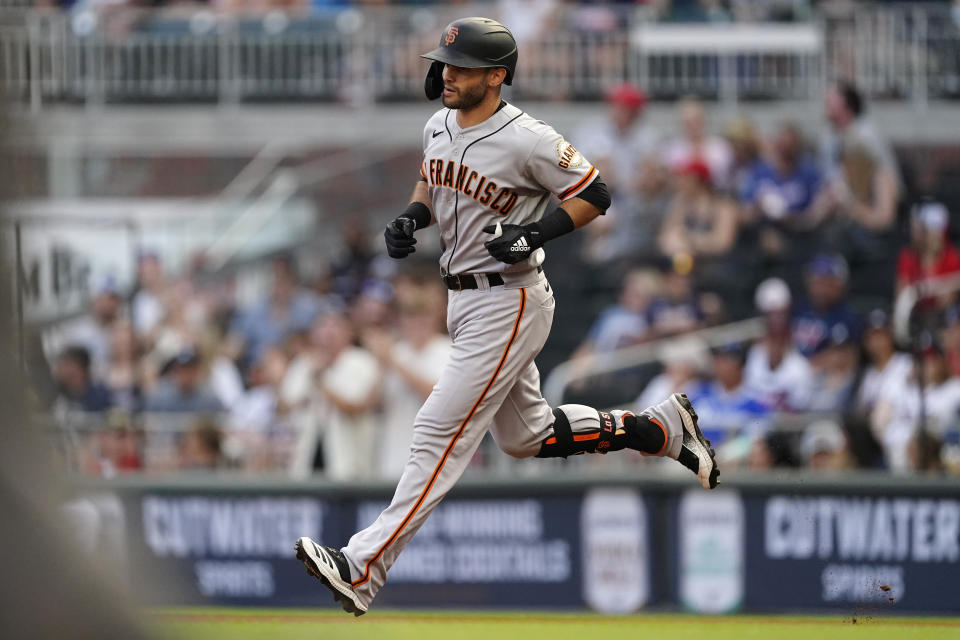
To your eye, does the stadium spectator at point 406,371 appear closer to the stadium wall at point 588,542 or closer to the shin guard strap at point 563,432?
the stadium wall at point 588,542

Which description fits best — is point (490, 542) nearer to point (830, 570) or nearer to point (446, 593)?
point (446, 593)

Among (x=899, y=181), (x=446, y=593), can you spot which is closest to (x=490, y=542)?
(x=446, y=593)

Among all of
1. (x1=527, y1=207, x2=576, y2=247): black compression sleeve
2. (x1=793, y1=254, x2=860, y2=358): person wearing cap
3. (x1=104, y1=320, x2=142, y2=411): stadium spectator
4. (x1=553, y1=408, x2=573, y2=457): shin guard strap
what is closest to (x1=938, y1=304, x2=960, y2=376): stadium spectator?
(x1=793, y1=254, x2=860, y2=358): person wearing cap

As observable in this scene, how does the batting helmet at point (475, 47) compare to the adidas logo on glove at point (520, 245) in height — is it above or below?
above

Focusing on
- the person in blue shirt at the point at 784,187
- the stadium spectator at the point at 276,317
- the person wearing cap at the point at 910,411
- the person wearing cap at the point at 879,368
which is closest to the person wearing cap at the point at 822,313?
the person wearing cap at the point at 879,368

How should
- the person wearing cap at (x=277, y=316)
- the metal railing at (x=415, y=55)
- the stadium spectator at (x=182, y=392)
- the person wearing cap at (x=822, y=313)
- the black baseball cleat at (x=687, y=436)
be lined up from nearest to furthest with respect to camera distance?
the black baseball cleat at (x=687, y=436), the person wearing cap at (x=822, y=313), the stadium spectator at (x=182, y=392), the person wearing cap at (x=277, y=316), the metal railing at (x=415, y=55)

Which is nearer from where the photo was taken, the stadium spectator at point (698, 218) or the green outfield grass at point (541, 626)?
the green outfield grass at point (541, 626)
